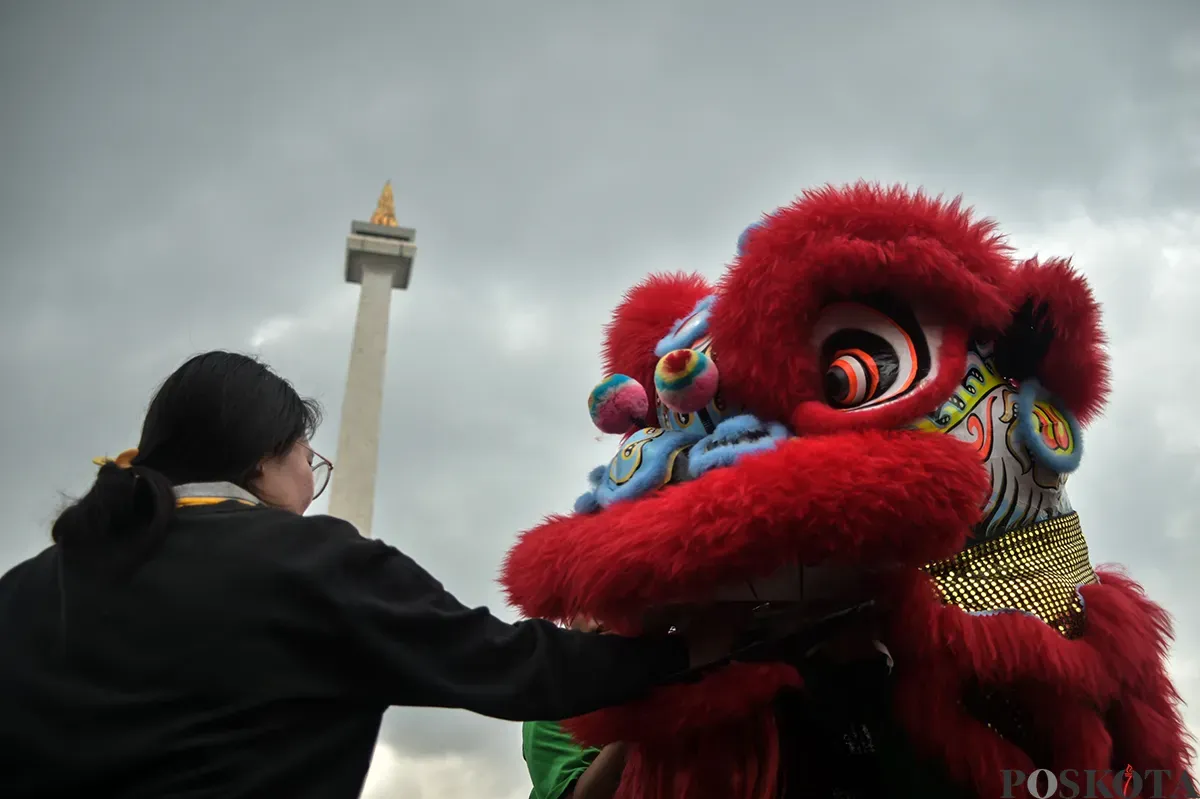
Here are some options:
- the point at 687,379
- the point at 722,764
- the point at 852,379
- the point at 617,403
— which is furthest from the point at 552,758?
the point at 852,379

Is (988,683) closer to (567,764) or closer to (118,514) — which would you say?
(567,764)

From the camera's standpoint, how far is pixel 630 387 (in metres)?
1.63

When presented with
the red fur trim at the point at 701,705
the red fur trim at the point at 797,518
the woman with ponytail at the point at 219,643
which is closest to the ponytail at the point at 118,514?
the woman with ponytail at the point at 219,643

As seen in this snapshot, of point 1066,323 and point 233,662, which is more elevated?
point 1066,323

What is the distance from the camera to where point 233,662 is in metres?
1.01

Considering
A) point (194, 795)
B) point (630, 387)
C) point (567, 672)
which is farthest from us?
point (630, 387)

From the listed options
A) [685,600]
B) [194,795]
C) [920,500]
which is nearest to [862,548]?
[920,500]

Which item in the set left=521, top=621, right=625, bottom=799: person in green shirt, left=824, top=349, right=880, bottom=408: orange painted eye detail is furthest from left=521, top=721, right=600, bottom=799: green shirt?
left=824, top=349, right=880, bottom=408: orange painted eye detail

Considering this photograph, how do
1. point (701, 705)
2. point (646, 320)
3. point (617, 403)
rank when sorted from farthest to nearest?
point (646, 320)
point (617, 403)
point (701, 705)

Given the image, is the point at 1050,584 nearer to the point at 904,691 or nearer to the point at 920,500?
the point at 904,691

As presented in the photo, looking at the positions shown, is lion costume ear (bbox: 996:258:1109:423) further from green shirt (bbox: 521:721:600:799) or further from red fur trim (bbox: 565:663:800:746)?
green shirt (bbox: 521:721:600:799)

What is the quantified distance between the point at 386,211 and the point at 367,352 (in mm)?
2051

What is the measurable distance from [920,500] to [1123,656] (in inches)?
20.8

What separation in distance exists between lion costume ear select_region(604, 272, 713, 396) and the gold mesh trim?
66cm
